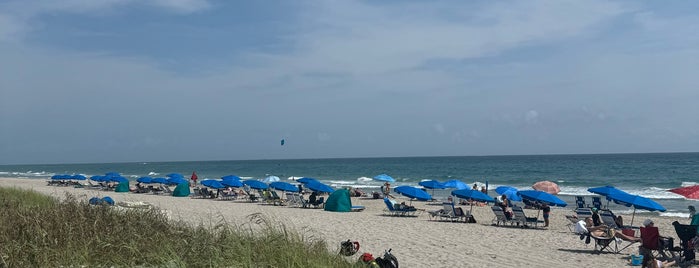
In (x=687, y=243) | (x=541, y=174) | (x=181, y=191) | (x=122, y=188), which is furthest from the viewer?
(x=541, y=174)

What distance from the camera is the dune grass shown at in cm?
586

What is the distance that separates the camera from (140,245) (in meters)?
6.39

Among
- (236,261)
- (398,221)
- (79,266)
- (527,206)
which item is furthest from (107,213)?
(527,206)

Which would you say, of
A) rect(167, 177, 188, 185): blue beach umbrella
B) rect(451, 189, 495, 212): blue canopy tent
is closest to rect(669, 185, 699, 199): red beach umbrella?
rect(451, 189, 495, 212): blue canopy tent

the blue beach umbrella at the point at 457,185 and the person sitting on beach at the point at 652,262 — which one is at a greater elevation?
the blue beach umbrella at the point at 457,185

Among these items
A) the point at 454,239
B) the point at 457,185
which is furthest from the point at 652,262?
the point at 457,185

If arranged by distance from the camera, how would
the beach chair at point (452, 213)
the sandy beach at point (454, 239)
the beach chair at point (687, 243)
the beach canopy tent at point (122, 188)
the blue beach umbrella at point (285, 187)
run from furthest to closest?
the beach canopy tent at point (122, 188), the blue beach umbrella at point (285, 187), the beach chair at point (452, 213), the sandy beach at point (454, 239), the beach chair at point (687, 243)

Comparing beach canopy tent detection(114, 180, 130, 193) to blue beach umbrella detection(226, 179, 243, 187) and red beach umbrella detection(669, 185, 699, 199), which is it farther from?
red beach umbrella detection(669, 185, 699, 199)

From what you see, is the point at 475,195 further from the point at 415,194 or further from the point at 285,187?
the point at 285,187

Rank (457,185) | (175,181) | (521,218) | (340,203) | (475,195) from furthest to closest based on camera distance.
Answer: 1. (175,181)
2. (457,185)
3. (340,203)
4. (475,195)
5. (521,218)

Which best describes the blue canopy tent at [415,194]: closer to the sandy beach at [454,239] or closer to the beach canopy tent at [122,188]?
the sandy beach at [454,239]

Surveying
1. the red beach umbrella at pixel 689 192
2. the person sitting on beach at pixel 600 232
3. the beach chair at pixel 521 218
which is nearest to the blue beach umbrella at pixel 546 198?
the beach chair at pixel 521 218

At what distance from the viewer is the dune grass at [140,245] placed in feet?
19.2

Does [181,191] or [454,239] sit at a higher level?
[181,191]
